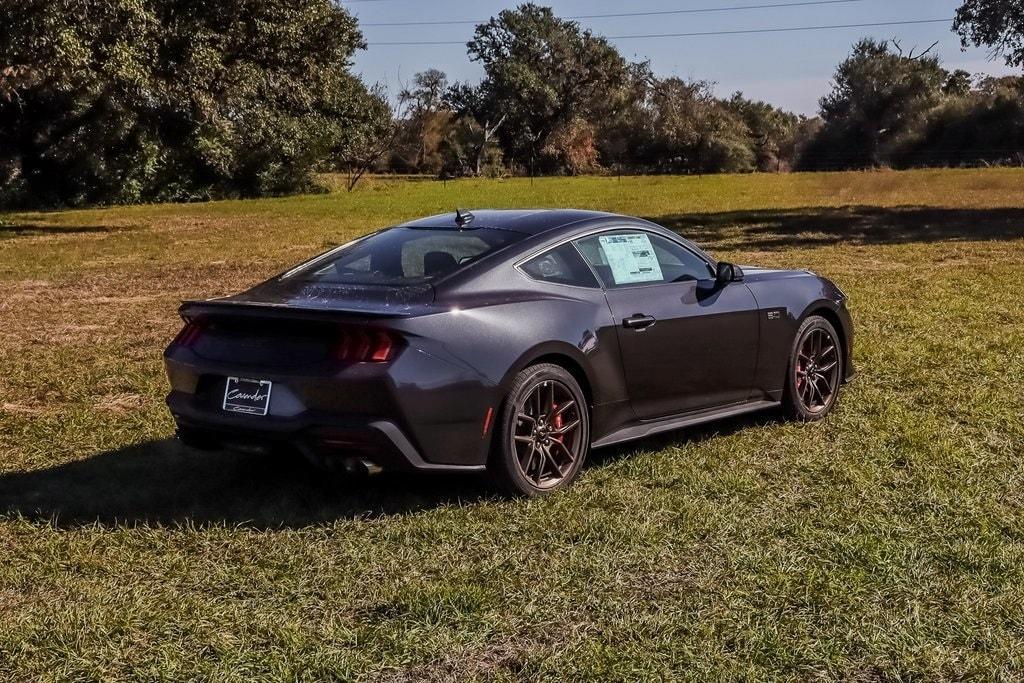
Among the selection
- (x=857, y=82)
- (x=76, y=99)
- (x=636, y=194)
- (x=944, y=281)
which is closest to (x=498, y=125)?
(x=857, y=82)

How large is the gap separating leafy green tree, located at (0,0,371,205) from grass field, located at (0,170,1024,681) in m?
14.8

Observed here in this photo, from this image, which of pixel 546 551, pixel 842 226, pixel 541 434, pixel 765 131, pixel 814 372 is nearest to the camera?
pixel 546 551

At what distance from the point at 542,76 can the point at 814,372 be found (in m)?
87.7

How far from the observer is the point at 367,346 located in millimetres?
5375

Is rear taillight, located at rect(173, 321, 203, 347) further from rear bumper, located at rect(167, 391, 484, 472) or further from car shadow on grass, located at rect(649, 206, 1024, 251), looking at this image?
car shadow on grass, located at rect(649, 206, 1024, 251)

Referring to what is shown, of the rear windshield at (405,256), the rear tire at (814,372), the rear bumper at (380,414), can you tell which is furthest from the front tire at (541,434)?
the rear tire at (814,372)

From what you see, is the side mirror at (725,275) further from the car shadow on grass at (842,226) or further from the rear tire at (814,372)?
the car shadow on grass at (842,226)

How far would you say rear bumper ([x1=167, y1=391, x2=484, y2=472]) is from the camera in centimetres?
535

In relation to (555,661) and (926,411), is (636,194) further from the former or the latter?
(555,661)

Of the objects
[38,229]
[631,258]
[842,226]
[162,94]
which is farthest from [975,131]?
[631,258]

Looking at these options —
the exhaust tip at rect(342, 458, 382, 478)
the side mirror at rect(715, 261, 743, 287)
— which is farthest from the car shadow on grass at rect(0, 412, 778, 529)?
the side mirror at rect(715, 261, 743, 287)

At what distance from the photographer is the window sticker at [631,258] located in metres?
6.48

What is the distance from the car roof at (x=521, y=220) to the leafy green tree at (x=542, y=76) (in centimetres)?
7791

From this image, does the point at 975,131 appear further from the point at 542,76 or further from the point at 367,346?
the point at 367,346
